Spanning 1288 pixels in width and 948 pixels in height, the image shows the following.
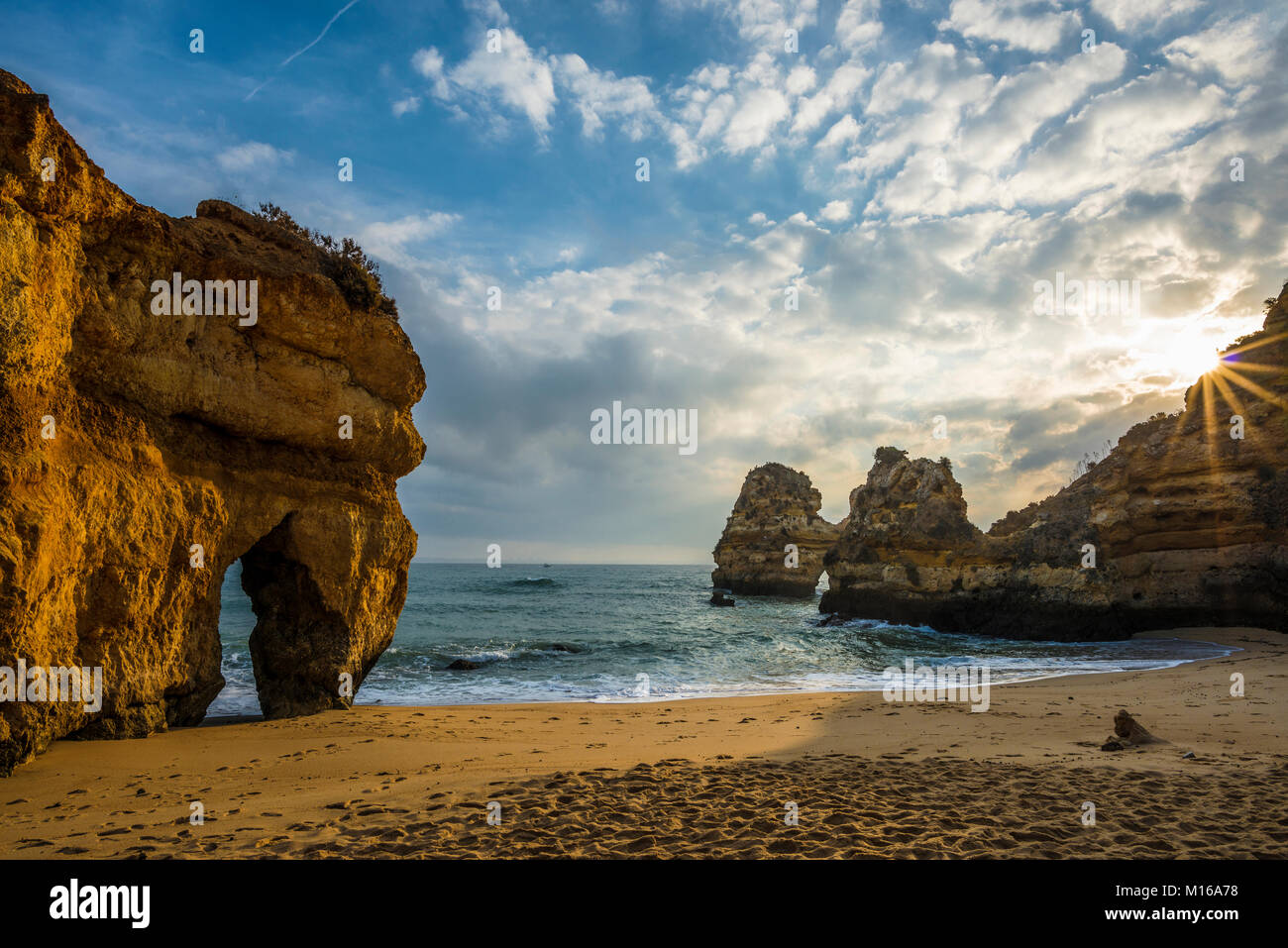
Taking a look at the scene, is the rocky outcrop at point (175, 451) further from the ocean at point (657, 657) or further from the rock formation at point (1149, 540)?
the rock formation at point (1149, 540)

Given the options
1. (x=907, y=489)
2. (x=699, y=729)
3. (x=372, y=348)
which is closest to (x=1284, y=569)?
(x=907, y=489)

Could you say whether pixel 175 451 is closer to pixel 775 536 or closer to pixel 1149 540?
pixel 1149 540

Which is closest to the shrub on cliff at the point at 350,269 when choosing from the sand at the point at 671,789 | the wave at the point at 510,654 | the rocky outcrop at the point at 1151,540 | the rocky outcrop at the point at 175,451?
the rocky outcrop at the point at 175,451

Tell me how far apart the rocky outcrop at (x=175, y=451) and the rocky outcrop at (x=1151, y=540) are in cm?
2785

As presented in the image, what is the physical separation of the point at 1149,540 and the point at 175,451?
33.9m

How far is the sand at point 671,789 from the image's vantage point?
4.37 meters

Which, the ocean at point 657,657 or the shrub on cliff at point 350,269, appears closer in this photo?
the shrub on cliff at point 350,269

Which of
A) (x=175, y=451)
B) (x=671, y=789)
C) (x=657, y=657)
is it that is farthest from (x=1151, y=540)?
(x=175, y=451)

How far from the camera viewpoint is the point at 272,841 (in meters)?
4.52

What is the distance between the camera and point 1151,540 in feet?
85.4

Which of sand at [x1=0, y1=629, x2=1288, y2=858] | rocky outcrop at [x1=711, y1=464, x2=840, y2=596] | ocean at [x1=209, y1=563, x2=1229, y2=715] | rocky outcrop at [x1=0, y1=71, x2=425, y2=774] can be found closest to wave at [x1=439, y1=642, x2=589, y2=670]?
ocean at [x1=209, y1=563, x2=1229, y2=715]

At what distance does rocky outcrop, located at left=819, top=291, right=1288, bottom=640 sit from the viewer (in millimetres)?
23391

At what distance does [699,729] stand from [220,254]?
397 inches
